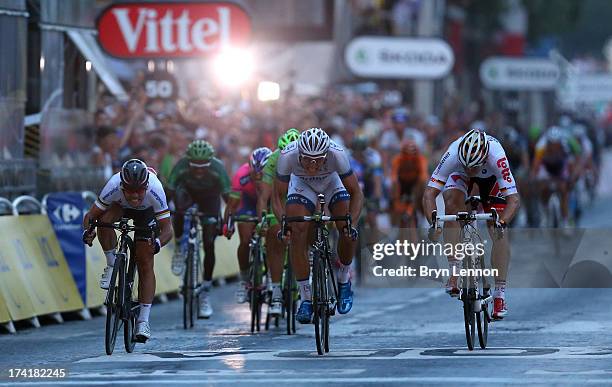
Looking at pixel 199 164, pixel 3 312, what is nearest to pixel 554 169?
pixel 199 164

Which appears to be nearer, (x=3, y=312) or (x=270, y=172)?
(x=270, y=172)

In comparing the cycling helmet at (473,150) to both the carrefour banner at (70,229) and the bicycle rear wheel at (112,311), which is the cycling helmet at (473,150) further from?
the carrefour banner at (70,229)

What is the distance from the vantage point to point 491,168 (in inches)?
620

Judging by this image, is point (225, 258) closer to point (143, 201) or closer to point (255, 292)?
point (255, 292)

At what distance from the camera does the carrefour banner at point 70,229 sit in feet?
64.6

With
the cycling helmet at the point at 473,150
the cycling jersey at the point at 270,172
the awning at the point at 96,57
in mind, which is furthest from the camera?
the awning at the point at 96,57

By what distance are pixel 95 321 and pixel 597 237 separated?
12690 millimetres

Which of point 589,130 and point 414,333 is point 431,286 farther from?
point 589,130

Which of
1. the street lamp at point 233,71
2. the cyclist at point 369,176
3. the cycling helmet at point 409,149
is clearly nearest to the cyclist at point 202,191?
the cyclist at point 369,176

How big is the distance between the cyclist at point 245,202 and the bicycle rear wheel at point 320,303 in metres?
3.05

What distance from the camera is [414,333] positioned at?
1722 centimetres

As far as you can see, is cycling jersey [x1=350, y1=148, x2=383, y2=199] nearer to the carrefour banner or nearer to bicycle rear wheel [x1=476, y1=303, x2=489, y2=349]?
the carrefour banner

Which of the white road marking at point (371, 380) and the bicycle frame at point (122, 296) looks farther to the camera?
the bicycle frame at point (122, 296)

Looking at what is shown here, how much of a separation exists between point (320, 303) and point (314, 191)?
1.35 m
